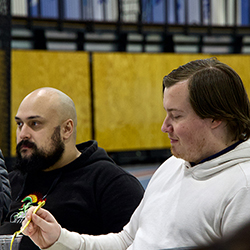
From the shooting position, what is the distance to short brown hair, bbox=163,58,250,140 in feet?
2.74

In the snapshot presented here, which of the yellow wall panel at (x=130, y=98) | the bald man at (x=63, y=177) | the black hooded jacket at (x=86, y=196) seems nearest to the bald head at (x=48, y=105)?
the bald man at (x=63, y=177)

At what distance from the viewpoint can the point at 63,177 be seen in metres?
1.54

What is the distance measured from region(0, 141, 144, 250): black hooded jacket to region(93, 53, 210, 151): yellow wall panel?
12.5 ft

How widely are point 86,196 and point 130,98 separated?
4.16m

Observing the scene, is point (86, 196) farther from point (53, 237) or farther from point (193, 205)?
point (193, 205)

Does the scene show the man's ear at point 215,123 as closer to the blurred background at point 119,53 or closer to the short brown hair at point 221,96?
the short brown hair at point 221,96

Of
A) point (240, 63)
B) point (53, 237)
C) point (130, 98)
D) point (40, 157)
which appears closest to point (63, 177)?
point (40, 157)

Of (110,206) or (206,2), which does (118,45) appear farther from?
(110,206)

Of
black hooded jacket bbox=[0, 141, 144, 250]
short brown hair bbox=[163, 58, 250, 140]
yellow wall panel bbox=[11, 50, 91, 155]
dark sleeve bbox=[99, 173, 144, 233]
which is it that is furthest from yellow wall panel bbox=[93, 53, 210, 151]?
short brown hair bbox=[163, 58, 250, 140]

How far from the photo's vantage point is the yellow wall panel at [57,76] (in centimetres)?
501

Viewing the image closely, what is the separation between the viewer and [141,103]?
557 centimetres

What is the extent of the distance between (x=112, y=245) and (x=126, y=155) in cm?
442

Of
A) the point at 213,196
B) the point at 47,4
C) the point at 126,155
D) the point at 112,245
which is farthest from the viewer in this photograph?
the point at 126,155

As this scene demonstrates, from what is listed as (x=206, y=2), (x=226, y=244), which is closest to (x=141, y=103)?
(x=206, y=2)
